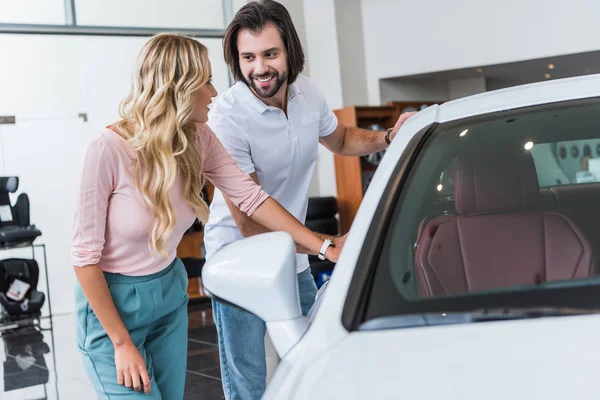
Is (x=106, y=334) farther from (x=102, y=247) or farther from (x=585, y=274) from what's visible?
(x=585, y=274)

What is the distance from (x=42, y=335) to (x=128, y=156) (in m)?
6.63

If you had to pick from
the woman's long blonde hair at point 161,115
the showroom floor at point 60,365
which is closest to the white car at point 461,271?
the woman's long blonde hair at point 161,115

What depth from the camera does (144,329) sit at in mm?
Result: 1947

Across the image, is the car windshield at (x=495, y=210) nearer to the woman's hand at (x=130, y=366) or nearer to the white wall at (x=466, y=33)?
the woman's hand at (x=130, y=366)

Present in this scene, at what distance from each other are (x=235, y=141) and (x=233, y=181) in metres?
0.30

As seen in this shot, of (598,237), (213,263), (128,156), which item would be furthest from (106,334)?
(598,237)

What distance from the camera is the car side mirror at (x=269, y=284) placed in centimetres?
135

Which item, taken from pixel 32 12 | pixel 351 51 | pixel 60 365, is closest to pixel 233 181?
pixel 60 365

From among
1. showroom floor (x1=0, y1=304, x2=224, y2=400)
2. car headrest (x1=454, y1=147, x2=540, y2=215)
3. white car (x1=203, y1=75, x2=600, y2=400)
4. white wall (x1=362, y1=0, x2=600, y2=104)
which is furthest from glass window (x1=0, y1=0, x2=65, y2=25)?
car headrest (x1=454, y1=147, x2=540, y2=215)

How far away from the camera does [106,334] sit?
6.15ft

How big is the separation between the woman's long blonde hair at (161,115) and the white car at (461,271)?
0.43m

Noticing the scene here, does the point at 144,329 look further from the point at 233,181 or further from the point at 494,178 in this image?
the point at 494,178

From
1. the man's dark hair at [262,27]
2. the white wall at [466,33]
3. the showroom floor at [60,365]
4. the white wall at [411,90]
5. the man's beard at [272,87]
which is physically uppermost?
the white wall at [466,33]

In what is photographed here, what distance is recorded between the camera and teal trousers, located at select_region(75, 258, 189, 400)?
187 cm
